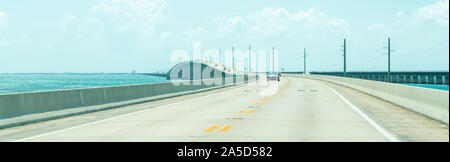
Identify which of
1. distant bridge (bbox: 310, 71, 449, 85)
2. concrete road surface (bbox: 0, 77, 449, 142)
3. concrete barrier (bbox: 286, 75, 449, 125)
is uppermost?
concrete barrier (bbox: 286, 75, 449, 125)

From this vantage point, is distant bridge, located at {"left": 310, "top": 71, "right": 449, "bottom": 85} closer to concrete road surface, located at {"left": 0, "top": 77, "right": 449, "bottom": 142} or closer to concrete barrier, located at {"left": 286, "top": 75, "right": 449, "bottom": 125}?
concrete barrier, located at {"left": 286, "top": 75, "right": 449, "bottom": 125}

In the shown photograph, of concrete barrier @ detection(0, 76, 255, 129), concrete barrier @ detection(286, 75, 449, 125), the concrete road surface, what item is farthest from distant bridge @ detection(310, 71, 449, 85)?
the concrete road surface

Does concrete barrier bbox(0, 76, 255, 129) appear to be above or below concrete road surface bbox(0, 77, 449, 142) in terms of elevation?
above

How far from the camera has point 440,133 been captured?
12.1m

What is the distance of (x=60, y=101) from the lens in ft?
55.2

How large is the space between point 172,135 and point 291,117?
18.0ft

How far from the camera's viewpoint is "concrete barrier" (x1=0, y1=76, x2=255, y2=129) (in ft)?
46.3

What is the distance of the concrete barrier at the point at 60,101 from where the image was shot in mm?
14125

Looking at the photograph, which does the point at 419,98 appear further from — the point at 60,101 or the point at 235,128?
the point at 60,101

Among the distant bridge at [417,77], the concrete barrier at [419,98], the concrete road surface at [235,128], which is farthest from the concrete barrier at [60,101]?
the distant bridge at [417,77]

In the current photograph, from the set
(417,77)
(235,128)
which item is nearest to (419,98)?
(235,128)
